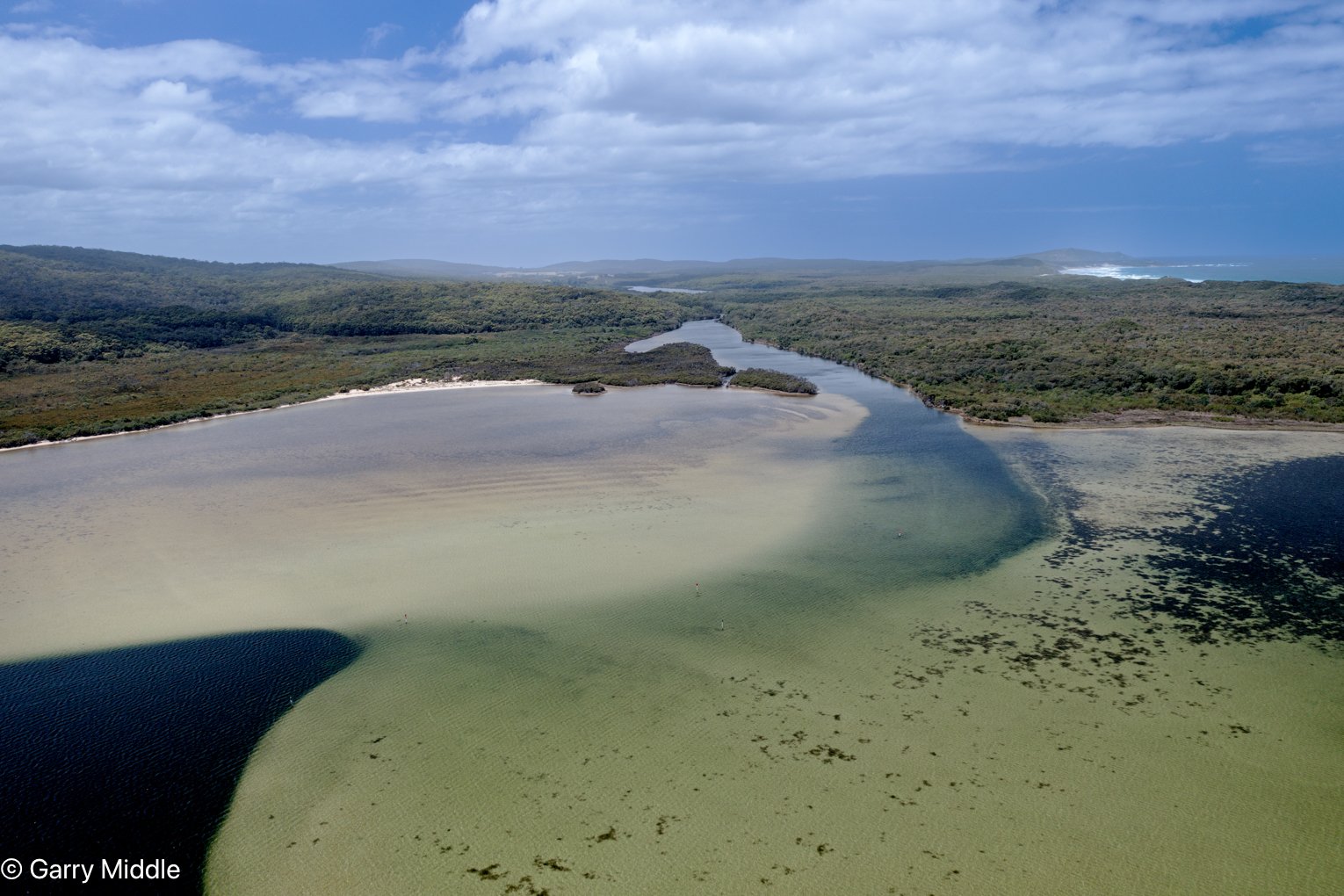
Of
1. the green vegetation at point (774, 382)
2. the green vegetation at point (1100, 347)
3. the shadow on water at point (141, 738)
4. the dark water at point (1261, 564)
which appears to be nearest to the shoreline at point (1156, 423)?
the green vegetation at point (1100, 347)

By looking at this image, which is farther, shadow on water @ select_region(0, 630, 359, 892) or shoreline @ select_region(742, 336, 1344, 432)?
shoreline @ select_region(742, 336, 1344, 432)

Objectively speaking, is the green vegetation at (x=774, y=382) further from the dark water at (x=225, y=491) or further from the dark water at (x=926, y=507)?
the dark water at (x=926, y=507)

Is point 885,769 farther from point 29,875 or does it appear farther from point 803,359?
point 803,359

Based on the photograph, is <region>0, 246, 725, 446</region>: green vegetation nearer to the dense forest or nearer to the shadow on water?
the dense forest

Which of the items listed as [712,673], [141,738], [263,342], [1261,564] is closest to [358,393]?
[263,342]

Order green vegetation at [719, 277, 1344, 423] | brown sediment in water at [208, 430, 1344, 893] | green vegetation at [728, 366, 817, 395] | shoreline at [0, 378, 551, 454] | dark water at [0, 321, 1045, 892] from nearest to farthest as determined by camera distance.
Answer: brown sediment in water at [208, 430, 1344, 893]
dark water at [0, 321, 1045, 892]
green vegetation at [719, 277, 1344, 423]
shoreline at [0, 378, 551, 454]
green vegetation at [728, 366, 817, 395]

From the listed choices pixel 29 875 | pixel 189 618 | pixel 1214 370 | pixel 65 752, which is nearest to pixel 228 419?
pixel 189 618

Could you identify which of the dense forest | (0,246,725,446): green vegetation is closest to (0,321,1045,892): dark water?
the dense forest
